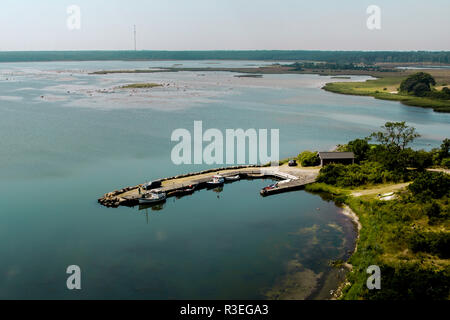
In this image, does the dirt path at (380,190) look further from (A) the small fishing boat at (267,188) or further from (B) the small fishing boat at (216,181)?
(B) the small fishing boat at (216,181)

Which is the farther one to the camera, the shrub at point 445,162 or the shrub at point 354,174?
the shrub at point 445,162

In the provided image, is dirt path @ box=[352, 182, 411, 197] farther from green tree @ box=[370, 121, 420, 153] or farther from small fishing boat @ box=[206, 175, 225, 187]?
small fishing boat @ box=[206, 175, 225, 187]

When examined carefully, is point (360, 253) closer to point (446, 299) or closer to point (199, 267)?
point (446, 299)

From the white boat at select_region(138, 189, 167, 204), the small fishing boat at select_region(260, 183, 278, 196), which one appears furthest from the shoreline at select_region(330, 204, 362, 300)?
the white boat at select_region(138, 189, 167, 204)

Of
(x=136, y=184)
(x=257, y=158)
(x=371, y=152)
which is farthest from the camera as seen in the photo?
(x=257, y=158)

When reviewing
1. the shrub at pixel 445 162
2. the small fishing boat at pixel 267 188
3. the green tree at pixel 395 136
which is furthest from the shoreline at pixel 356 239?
the shrub at pixel 445 162
